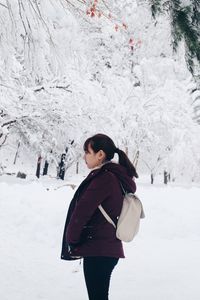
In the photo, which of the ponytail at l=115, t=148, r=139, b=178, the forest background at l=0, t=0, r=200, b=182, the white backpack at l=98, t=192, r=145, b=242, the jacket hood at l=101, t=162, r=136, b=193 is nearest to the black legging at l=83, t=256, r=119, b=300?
the white backpack at l=98, t=192, r=145, b=242

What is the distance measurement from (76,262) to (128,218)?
3371mm

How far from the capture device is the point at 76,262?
6.34m

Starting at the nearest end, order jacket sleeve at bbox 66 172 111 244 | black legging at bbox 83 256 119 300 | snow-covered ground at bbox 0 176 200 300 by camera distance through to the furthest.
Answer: jacket sleeve at bbox 66 172 111 244, black legging at bbox 83 256 119 300, snow-covered ground at bbox 0 176 200 300

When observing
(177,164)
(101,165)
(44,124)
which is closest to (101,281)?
(101,165)

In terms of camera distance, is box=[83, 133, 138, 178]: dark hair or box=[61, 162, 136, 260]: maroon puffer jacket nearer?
box=[61, 162, 136, 260]: maroon puffer jacket

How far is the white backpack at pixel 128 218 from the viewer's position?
3166mm

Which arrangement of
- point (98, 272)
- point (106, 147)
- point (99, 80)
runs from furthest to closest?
point (99, 80)
point (106, 147)
point (98, 272)

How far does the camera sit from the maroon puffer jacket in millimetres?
3059

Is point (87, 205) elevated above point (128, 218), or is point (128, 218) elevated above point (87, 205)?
point (87, 205)

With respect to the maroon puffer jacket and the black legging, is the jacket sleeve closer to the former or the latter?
the maroon puffer jacket

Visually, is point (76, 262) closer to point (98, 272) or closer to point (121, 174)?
point (98, 272)

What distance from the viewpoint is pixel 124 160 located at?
332 centimetres

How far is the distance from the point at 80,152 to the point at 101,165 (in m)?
23.0

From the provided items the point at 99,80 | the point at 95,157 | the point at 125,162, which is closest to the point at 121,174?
the point at 125,162
